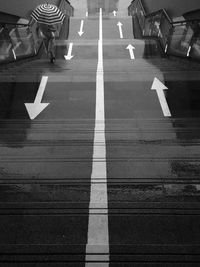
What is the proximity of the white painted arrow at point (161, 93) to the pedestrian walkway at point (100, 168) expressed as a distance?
0.03 meters

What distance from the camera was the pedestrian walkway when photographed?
371cm

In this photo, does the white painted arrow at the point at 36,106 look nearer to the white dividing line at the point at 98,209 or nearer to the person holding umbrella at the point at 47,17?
the white dividing line at the point at 98,209

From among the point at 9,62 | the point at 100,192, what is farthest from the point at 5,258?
the point at 9,62

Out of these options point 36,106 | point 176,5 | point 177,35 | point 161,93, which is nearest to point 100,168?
point 36,106

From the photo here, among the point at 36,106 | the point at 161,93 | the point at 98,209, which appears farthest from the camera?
the point at 161,93

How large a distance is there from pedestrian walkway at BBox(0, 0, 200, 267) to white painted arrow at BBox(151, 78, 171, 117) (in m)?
0.03

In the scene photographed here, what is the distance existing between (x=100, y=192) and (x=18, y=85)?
19.2ft

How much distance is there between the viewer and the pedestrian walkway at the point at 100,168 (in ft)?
12.2

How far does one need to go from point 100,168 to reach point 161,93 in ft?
13.9

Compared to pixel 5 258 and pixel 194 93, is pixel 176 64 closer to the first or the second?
pixel 194 93

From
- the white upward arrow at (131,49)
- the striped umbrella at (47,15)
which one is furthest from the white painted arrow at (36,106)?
the white upward arrow at (131,49)

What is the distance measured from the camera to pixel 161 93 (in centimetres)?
906

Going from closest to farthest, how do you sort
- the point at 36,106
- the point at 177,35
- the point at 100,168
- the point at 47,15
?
the point at 100,168 → the point at 36,106 → the point at 47,15 → the point at 177,35

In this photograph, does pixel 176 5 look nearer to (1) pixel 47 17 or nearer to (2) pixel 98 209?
(1) pixel 47 17
